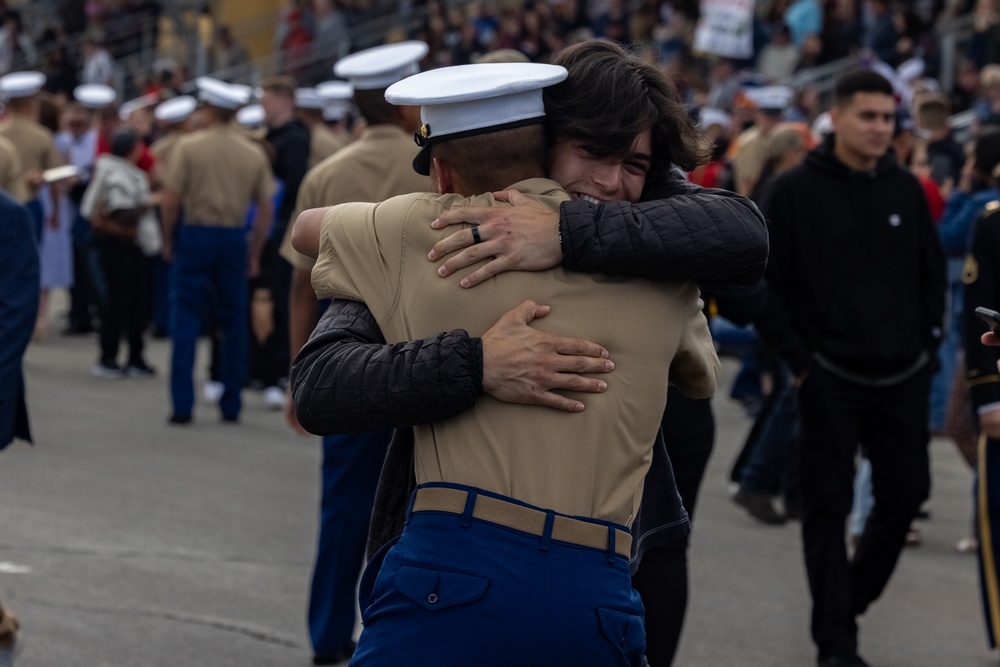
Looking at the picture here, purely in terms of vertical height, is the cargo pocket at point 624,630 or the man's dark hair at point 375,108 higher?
the man's dark hair at point 375,108

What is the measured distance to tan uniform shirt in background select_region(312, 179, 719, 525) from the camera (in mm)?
2441

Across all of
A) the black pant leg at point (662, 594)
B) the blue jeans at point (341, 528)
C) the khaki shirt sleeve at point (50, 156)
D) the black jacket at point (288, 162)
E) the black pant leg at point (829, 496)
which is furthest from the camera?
the khaki shirt sleeve at point (50, 156)

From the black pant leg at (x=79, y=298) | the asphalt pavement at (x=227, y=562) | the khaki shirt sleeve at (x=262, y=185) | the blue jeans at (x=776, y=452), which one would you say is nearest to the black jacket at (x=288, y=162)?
the khaki shirt sleeve at (x=262, y=185)

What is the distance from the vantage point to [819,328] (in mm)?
5289

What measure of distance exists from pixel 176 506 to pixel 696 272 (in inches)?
210

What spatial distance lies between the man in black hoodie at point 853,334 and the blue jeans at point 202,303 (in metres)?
5.09

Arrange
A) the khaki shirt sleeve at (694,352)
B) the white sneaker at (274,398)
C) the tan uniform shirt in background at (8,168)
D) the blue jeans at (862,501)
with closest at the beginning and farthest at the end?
the khaki shirt sleeve at (694,352) < the blue jeans at (862,501) < the tan uniform shirt in background at (8,168) < the white sneaker at (274,398)

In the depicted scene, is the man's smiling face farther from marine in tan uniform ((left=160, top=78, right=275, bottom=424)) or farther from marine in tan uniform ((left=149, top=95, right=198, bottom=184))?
marine in tan uniform ((left=149, top=95, right=198, bottom=184))

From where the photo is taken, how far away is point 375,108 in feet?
18.0

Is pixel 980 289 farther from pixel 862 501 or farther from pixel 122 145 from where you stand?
pixel 122 145

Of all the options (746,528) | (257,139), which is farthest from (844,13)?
(746,528)

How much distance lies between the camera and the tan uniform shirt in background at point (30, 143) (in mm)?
11695

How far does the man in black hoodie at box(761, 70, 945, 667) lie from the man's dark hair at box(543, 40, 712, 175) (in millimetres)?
2624

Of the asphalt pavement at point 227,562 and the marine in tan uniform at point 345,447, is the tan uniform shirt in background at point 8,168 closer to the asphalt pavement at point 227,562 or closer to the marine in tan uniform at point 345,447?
the asphalt pavement at point 227,562
